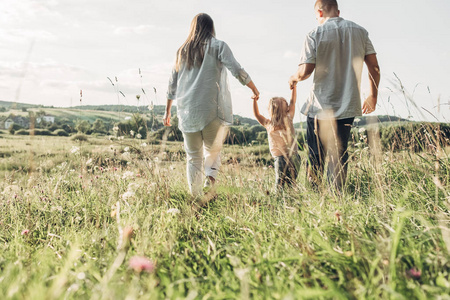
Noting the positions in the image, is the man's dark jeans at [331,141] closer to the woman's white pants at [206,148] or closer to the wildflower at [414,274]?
the woman's white pants at [206,148]

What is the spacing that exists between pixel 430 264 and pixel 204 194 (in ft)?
7.05

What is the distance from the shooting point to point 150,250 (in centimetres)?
184

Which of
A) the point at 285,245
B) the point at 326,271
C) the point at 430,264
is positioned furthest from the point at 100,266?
the point at 430,264

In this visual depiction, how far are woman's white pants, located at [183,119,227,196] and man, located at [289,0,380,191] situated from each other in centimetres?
95

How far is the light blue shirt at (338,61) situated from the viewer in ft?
10.9

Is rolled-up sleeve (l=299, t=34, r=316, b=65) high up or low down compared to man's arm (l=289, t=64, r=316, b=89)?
up

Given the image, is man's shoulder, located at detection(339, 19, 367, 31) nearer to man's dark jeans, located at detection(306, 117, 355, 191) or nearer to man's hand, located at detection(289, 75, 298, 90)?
man's hand, located at detection(289, 75, 298, 90)

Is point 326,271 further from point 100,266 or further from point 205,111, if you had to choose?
point 205,111

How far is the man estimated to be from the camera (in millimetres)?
3330

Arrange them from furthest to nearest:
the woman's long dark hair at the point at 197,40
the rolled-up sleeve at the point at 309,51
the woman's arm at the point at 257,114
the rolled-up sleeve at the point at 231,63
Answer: the woman's arm at the point at 257,114
the woman's long dark hair at the point at 197,40
the rolled-up sleeve at the point at 231,63
the rolled-up sleeve at the point at 309,51

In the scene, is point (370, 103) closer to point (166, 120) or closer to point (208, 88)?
point (208, 88)

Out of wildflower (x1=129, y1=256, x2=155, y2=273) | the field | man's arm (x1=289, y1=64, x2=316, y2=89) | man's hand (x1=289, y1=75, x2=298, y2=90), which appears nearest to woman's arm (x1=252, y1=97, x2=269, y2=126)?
man's hand (x1=289, y1=75, x2=298, y2=90)

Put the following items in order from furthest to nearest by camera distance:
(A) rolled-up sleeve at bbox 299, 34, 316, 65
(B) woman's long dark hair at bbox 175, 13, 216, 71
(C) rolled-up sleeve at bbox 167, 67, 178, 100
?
(C) rolled-up sleeve at bbox 167, 67, 178, 100 < (B) woman's long dark hair at bbox 175, 13, 216, 71 < (A) rolled-up sleeve at bbox 299, 34, 316, 65

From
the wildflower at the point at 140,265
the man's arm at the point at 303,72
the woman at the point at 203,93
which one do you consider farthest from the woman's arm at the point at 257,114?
the wildflower at the point at 140,265
